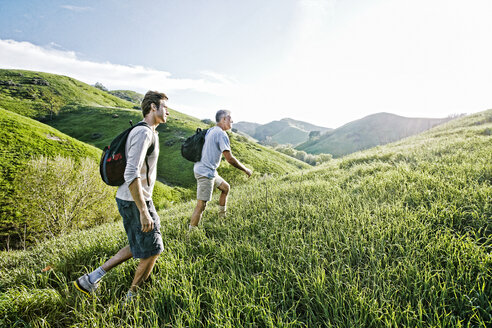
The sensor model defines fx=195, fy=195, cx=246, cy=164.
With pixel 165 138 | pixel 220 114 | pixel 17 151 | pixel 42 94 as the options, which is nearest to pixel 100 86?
pixel 42 94

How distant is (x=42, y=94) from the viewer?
88.5 meters

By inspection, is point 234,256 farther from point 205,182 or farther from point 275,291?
point 205,182

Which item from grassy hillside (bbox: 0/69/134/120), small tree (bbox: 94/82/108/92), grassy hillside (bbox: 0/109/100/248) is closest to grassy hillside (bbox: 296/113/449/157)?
grassy hillside (bbox: 0/69/134/120)

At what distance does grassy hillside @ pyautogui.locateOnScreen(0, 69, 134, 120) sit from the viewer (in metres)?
73.9

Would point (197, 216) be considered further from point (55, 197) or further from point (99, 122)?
point (99, 122)

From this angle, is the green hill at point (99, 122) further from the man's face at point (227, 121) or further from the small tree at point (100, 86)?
the small tree at point (100, 86)

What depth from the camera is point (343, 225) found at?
3248mm

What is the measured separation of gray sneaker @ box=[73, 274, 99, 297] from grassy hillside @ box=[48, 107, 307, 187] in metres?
27.7

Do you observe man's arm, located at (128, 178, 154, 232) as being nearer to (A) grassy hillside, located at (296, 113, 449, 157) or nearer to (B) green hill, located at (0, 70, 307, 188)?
(B) green hill, located at (0, 70, 307, 188)

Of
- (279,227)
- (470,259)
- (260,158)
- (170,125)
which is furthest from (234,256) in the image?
(170,125)

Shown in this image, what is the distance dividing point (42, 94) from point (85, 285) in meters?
129

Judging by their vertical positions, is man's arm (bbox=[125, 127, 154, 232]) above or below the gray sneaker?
above

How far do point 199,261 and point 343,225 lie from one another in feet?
7.88

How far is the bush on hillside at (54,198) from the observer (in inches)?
550
